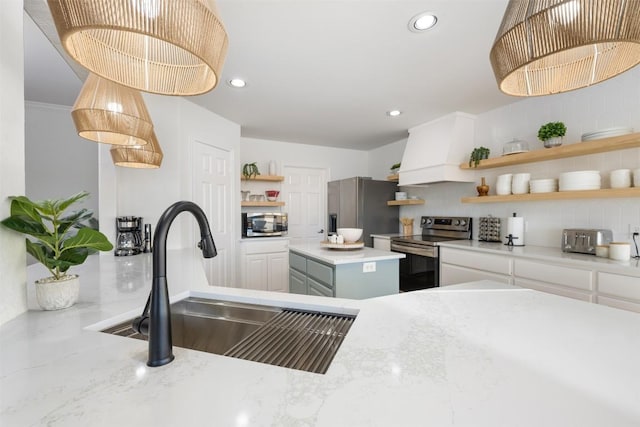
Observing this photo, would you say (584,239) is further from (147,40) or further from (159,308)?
(147,40)

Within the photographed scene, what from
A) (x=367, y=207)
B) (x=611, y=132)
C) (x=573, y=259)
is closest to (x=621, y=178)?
(x=611, y=132)

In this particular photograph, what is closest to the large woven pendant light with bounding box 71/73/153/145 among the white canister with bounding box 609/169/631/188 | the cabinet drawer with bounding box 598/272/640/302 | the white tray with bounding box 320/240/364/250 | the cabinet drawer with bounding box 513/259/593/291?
the white tray with bounding box 320/240/364/250

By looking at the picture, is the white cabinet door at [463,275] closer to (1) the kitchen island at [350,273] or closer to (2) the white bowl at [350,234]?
(1) the kitchen island at [350,273]

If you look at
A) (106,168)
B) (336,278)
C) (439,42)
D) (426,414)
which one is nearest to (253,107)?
(106,168)

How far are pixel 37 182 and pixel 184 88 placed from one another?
3.79 metres

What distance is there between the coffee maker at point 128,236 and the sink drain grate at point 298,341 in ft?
6.62

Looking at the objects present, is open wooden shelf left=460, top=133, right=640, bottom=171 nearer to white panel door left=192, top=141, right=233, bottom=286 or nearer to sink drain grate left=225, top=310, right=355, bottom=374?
sink drain grate left=225, top=310, right=355, bottom=374

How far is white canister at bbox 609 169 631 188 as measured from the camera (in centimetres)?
216

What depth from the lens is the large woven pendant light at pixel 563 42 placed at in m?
0.71

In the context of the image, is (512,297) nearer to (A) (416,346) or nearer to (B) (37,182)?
(A) (416,346)

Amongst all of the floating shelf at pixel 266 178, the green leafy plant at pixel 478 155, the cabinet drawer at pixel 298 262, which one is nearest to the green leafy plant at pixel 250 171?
the floating shelf at pixel 266 178

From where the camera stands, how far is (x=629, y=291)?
1.84 m

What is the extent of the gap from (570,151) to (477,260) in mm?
1216

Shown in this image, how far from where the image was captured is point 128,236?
244 centimetres
